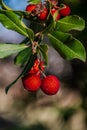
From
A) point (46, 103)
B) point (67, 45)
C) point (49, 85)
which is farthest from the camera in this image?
point (46, 103)

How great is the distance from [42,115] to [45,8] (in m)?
5.23

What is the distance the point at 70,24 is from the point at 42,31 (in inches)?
3.1

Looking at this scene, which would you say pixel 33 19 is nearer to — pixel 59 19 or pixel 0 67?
pixel 59 19

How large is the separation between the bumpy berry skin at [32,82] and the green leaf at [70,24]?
22cm

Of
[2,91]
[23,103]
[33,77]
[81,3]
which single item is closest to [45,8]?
[33,77]

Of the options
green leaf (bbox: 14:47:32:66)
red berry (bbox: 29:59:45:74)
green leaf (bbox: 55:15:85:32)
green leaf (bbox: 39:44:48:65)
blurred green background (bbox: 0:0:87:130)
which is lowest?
blurred green background (bbox: 0:0:87:130)

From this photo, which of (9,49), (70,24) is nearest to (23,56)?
(9,49)

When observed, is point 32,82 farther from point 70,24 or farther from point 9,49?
point 70,24

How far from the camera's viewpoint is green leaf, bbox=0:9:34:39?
3.84 ft

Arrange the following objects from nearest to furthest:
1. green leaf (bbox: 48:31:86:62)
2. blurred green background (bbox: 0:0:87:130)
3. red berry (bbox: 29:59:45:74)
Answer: green leaf (bbox: 48:31:86:62), red berry (bbox: 29:59:45:74), blurred green background (bbox: 0:0:87:130)

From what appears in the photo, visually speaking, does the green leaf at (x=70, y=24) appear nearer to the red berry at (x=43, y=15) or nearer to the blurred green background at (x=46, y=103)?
the red berry at (x=43, y=15)

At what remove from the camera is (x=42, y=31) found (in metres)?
1.19

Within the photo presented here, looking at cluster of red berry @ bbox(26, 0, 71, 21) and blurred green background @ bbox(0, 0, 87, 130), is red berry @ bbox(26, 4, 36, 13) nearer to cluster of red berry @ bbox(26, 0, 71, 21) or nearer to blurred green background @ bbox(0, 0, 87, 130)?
cluster of red berry @ bbox(26, 0, 71, 21)

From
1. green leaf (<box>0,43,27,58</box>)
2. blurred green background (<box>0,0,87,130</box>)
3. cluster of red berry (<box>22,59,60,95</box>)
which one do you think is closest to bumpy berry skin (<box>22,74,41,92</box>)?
cluster of red berry (<box>22,59,60,95</box>)
